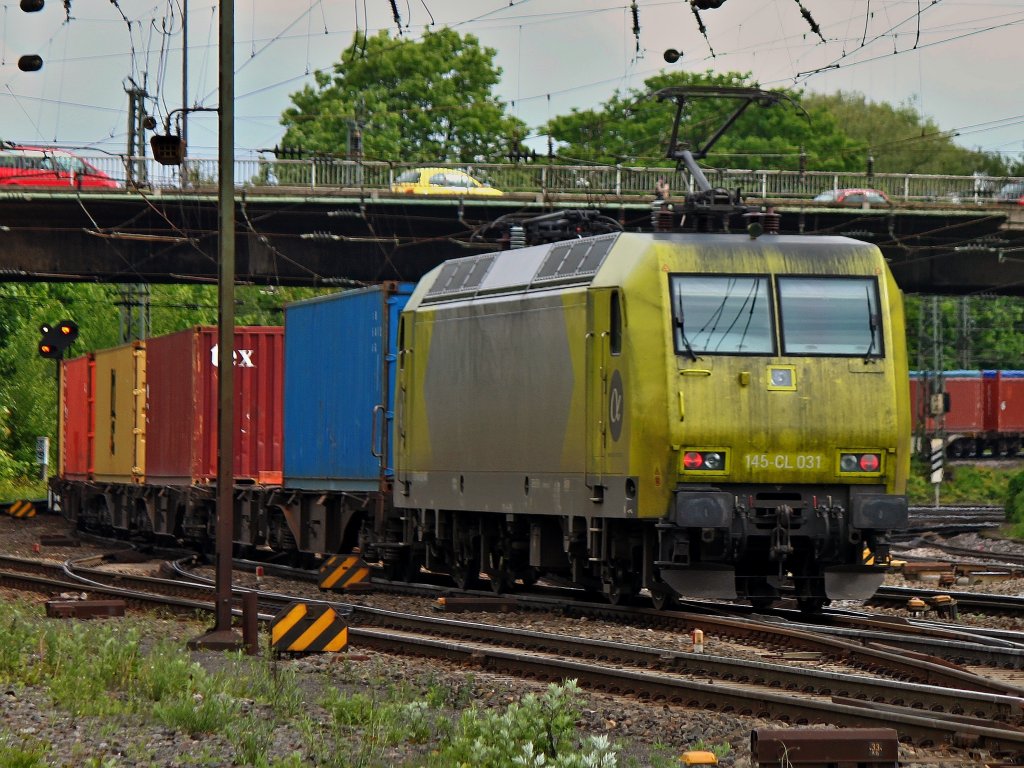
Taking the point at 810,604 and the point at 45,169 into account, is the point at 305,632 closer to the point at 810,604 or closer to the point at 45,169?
the point at 810,604

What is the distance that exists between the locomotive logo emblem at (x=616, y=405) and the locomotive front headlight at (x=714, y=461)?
2.63 feet

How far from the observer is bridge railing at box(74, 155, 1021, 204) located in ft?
128

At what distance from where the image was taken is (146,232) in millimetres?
38875

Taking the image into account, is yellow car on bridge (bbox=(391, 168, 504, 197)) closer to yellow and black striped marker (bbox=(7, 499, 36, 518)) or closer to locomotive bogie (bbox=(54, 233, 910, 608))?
yellow and black striped marker (bbox=(7, 499, 36, 518))

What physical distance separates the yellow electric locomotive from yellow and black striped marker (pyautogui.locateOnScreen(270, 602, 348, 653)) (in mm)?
3173

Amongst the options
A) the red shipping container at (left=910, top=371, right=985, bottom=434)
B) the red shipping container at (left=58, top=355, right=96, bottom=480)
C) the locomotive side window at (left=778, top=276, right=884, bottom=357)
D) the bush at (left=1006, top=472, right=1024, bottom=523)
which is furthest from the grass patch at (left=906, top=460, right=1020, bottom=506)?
the locomotive side window at (left=778, top=276, right=884, bottom=357)

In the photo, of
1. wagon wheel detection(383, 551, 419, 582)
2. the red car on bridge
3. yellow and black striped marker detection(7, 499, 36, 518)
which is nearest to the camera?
wagon wheel detection(383, 551, 419, 582)

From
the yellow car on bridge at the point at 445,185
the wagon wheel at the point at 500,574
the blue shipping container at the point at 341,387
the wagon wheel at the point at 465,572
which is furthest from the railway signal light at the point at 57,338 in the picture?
the wagon wheel at the point at 500,574

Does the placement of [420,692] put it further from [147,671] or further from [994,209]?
[994,209]

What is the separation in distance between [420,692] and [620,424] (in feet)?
15.6

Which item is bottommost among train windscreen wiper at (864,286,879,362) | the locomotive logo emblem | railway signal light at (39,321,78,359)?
the locomotive logo emblem

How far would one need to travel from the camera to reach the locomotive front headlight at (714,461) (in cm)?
1548

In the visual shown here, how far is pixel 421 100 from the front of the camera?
78750 millimetres

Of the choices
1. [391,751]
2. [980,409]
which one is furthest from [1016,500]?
[980,409]
